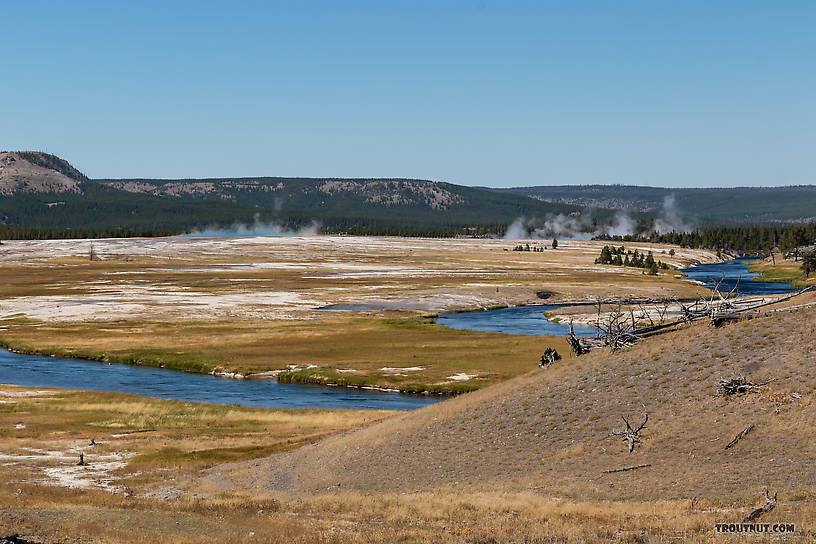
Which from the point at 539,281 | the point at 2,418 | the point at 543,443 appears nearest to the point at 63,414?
the point at 2,418

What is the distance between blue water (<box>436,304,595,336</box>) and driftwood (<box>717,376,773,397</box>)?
5152cm

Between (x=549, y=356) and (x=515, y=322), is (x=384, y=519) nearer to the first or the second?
(x=549, y=356)

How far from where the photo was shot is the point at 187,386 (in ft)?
210

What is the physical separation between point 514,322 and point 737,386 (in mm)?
68460

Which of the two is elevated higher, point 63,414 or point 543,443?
point 543,443

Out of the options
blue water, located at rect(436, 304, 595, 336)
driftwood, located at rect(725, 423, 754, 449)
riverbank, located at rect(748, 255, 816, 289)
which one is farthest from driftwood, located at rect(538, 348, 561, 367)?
riverbank, located at rect(748, 255, 816, 289)

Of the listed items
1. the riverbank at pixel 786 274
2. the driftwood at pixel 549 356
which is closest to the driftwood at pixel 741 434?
the driftwood at pixel 549 356

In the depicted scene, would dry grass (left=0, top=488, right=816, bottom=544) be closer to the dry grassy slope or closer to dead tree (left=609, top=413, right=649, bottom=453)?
the dry grassy slope

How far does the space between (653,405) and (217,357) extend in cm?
4844

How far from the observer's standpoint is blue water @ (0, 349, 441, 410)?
58.2m

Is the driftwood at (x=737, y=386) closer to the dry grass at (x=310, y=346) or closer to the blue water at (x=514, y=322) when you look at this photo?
the dry grass at (x=310, y=346)

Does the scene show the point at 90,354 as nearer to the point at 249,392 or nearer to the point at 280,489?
the point at 249,392

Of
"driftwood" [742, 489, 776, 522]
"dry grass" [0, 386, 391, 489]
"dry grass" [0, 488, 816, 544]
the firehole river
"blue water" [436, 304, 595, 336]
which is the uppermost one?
"driftwood" [742, 489, 776, 522]

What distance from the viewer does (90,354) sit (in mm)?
77375
